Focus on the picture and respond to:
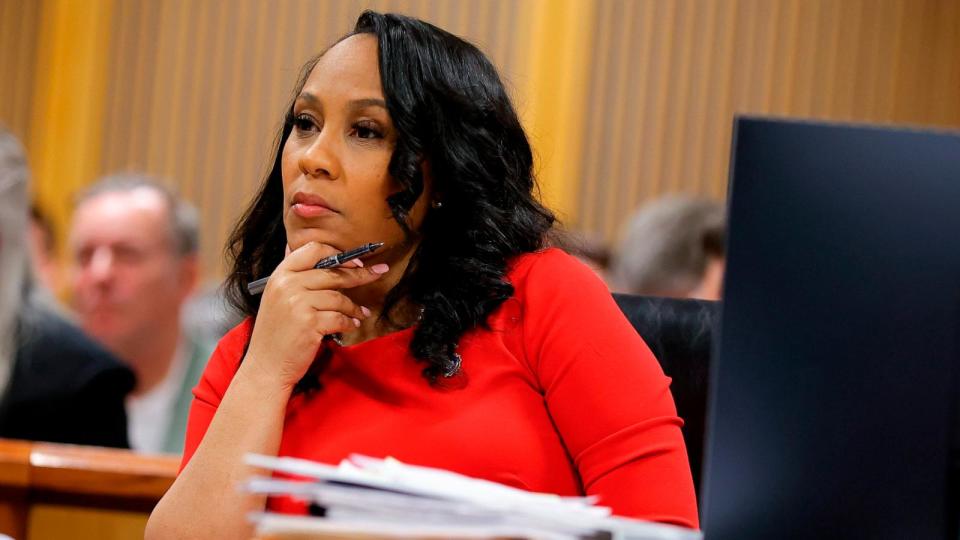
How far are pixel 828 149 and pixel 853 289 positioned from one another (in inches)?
4.2

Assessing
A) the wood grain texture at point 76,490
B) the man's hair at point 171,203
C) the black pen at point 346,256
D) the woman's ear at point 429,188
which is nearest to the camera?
the black pen at point 346,256

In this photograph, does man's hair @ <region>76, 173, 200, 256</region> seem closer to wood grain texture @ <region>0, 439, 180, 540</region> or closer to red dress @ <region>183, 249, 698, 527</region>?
wood grain texture @ <region>0, 439, 180, 540</region>

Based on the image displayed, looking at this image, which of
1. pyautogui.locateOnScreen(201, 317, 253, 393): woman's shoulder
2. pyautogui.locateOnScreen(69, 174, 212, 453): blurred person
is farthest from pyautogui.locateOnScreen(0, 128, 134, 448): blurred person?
pyautogui.locateOnScreen(201, 317, 253, 393): woman's shoulder

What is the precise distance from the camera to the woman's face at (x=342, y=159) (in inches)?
60.5

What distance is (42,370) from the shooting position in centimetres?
268

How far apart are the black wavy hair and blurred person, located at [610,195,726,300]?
5.66ft

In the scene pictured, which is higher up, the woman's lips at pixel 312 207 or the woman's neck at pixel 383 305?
the woman's lips at pixel 312 207

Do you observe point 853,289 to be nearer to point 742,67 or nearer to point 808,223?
point 808,223

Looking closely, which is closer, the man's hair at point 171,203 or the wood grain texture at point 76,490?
the wood grain texture at point 76,490

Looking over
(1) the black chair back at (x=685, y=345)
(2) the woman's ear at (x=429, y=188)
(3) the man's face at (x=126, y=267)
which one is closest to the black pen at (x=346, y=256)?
(2) the woman's ear at (x=429, y=188)

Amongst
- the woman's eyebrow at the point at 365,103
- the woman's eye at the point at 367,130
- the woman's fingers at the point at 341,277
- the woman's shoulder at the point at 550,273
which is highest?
the woman's eyebrow at the point at 365,103

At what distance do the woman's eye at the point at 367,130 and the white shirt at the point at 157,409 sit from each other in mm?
1995

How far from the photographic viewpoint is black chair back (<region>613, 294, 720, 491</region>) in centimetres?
172

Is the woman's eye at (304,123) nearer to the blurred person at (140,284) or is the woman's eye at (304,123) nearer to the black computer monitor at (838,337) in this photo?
the black computer monitor at (838,337)
